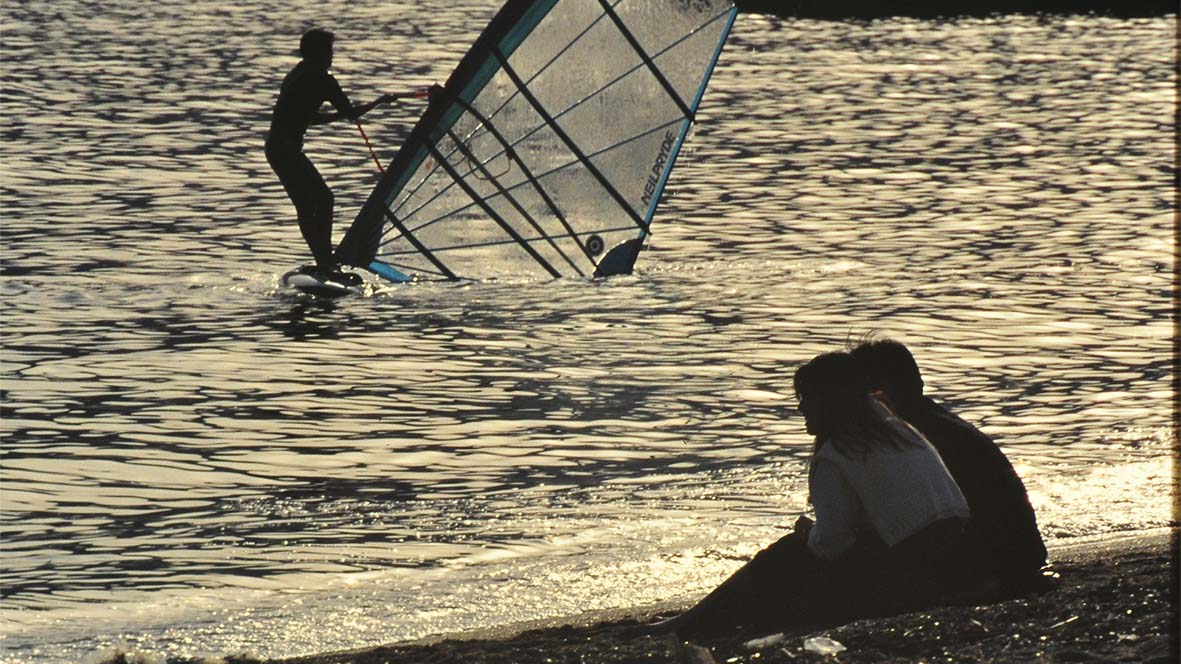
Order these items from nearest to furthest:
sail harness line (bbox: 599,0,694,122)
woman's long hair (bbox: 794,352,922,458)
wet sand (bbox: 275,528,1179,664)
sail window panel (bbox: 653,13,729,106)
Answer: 1. woman's long hair (bbox: 794,352,922,458)
2. wet sand (bbox: 275,528,1179,664)
3. sail harness line (bbox: 599,0,694,122)
4. sail window panel (bbox: 653,13,729,106)

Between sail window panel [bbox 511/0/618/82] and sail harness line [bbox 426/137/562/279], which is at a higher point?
sail window panel [bbox 511/0/618/82]

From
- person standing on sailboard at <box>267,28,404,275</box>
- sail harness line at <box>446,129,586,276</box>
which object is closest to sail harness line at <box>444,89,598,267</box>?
sail harness line at <box>446,129,586,276</box>

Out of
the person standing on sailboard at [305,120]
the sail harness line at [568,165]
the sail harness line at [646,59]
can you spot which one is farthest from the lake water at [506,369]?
the sail harness line at [646,59]

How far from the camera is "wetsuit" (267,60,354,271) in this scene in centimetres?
1455

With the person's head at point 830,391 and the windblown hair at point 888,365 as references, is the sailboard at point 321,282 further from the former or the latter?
the person's head at point 830,391

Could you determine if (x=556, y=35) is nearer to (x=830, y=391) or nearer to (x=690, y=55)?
(x=690, y=55)

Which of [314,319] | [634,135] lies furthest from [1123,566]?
[634,135]

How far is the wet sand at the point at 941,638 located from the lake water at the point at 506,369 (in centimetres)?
41

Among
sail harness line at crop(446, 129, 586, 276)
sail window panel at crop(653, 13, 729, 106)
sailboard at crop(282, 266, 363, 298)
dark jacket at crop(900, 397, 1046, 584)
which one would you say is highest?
sail window panel at crop(653, 13, 729, 106)

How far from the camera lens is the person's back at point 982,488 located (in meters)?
6.70

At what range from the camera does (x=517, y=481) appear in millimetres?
9719

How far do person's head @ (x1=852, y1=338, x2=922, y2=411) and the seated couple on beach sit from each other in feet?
0.39

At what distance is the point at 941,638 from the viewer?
6719 millimetres

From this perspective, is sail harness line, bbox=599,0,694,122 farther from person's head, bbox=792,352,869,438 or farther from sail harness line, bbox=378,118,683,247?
person's head, bbox=792,352,869,438
